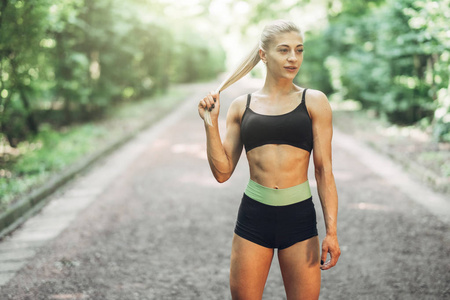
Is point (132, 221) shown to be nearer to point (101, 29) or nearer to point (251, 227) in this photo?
point (251, 227)

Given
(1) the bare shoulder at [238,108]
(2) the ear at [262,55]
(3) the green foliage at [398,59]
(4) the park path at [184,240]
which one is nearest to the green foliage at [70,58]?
(4) the park path at [184,240]

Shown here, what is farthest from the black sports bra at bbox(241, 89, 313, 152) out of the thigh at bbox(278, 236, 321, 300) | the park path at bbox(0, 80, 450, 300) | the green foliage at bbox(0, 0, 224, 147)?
the green foliage at bbox(0, 0, 224, 147)

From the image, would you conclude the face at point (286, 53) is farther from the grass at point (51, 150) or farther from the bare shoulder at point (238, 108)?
the grass at point (51, 150)

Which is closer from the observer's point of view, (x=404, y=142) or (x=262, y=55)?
(x=262, y=55)

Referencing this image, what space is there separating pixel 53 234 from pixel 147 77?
20.2 m

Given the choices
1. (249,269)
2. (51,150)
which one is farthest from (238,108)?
(51,150)

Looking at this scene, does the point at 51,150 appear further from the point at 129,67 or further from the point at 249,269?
the point at 129,67

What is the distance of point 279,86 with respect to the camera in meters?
2.53

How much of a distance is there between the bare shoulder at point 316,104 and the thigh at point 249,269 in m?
0.78

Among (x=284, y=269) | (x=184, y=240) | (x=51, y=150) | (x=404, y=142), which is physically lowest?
(x=404, y=142)

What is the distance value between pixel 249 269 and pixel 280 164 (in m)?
0.58

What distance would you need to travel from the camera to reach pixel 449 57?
7.84 meters

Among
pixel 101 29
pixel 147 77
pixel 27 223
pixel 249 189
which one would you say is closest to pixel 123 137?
pixel 101 29

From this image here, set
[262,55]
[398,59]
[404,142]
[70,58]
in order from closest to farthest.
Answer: [262,55] → [404,142] → [70,58] → [398,59]
